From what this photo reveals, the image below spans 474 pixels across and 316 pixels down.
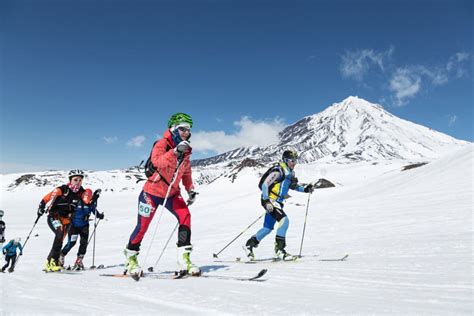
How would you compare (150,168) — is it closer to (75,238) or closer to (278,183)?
(278,183)

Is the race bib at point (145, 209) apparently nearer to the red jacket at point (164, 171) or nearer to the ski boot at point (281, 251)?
the red jacket at point (164, 171)

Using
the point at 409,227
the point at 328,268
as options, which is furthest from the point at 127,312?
the point at 409,227

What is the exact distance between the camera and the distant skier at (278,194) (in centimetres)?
803

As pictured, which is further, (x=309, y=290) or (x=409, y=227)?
(x=409, y=227)

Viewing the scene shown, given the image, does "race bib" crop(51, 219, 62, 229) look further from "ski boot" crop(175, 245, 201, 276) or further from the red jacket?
"ski boot" crop(175, 245, 201, 276)

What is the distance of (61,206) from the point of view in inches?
344

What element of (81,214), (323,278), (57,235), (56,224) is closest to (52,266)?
(57,235)

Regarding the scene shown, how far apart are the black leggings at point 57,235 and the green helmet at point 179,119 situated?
4.36 m

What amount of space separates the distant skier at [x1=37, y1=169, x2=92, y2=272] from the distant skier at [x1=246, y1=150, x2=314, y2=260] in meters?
4.43

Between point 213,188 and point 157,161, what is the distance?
157 feet

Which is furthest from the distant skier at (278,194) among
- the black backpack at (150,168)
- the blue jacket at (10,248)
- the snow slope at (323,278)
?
the blue jacket at (10,248)

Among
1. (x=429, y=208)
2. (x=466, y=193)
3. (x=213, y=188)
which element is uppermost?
(x=213, y=188)

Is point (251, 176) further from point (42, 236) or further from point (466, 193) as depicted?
point (466, 193)

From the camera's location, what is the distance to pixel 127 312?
299 centimetres
